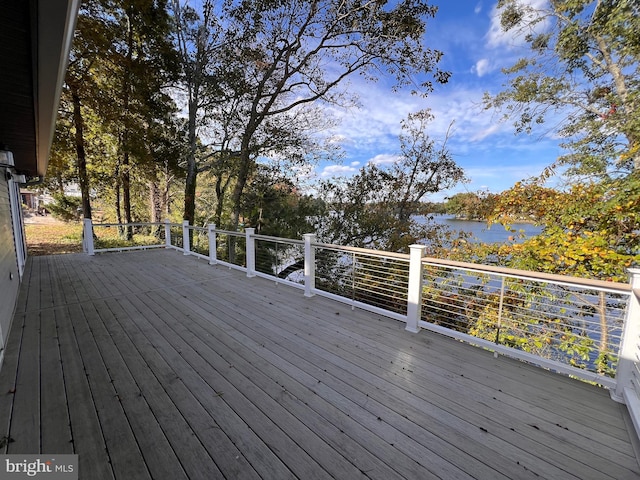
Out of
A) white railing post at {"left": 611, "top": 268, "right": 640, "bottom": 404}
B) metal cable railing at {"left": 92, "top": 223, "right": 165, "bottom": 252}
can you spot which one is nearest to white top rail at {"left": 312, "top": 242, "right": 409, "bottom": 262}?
white railing post at {"left": 611, "top": 268, "right": 640, "bottom": 404}

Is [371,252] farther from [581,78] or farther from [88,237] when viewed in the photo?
[88,237]

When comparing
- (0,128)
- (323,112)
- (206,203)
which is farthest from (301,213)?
(206,203)

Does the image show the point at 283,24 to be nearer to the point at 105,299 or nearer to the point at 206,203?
the point at 105,299

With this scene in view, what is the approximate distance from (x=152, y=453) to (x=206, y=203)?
1782 centimetres

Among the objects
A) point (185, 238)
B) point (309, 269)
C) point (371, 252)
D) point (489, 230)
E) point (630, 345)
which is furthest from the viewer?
point (185, 238)

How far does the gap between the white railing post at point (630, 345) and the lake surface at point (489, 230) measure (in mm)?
3556

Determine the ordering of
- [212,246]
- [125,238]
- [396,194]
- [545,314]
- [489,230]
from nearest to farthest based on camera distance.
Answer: [545,314], [489,230], [212,246], [396,194], [125,238]

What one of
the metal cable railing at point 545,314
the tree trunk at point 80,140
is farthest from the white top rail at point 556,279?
the tree trunk at point 80,140

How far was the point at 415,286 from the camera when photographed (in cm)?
299

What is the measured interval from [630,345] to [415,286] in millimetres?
1592

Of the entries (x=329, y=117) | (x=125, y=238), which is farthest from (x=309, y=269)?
(x=125, y=238)

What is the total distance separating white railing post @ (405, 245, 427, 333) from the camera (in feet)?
9.74

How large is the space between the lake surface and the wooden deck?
3666 millimetres

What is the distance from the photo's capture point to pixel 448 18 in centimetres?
671
